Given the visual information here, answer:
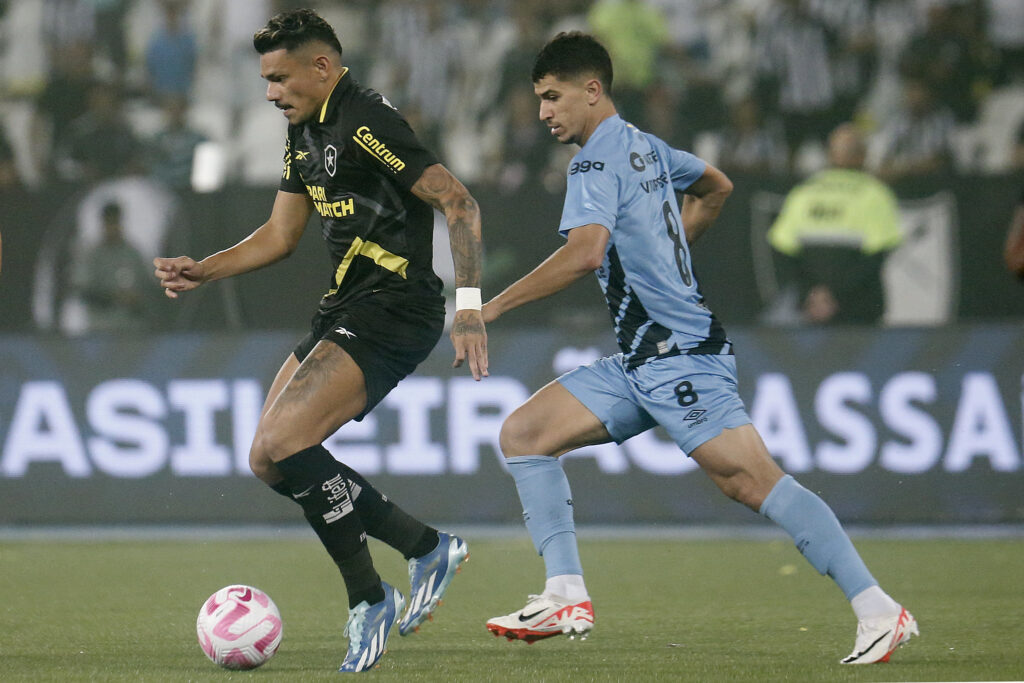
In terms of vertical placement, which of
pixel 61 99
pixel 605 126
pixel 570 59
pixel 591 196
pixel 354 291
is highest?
pixel 61 99

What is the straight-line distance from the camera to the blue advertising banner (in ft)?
28.9

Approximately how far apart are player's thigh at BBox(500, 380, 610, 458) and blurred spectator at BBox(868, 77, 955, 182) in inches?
277

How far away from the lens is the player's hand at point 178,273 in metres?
5.21

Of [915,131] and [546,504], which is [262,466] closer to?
[546,504]

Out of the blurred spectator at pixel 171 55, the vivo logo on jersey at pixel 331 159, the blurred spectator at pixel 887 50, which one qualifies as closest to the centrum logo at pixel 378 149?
the vivo logo on jersey at pixel 331 159

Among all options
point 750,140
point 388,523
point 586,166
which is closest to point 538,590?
point 388,523

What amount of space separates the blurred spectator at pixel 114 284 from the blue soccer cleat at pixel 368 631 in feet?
16.9

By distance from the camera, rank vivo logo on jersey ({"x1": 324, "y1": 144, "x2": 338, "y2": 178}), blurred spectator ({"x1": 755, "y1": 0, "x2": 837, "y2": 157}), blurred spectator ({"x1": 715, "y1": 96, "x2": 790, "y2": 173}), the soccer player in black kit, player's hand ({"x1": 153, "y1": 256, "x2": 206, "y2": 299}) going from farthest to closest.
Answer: blurred spectator ({"x1": 755, "y1": 0, "x2": 837, "y2": 157}) < blurred spectator ({"x1": 715, "y1": 96, "x2": 790, "y2": 173}) < player's hand ({"x1": 153, "y1": 256, "x2": 206, "y2": 299}) < vivo logo on jersey ({"x1": 324, "y1": 144, "x2": 338, "y2": 178}) < the soccer player in black kit

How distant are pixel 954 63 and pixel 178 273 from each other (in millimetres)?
8206

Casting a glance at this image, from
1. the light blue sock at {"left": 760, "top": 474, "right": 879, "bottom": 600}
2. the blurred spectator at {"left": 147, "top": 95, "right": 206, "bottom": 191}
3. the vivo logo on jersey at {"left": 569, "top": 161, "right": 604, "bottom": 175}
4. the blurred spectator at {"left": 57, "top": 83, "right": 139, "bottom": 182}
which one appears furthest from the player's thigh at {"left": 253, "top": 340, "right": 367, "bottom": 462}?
the blurred spectator at {"left": 57, "top": 83, "right": 139, "bottom": 182}

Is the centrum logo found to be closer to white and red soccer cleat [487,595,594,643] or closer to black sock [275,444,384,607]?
black sock [275,444,384,607]

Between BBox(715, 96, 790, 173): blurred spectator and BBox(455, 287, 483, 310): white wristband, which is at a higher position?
BBox(715, 96, 790, 173): blurred spectator

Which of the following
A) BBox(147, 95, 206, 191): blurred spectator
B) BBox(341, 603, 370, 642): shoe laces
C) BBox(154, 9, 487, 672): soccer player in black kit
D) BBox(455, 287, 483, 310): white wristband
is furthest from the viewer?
BBox(147, 95, 206, 191): blurred spectator

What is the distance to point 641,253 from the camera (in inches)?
192
